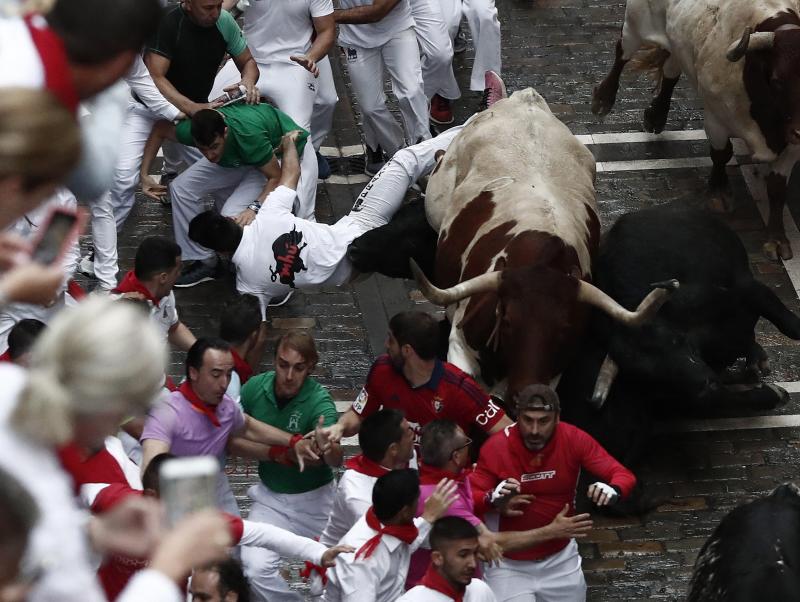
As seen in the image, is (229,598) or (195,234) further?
(195,234)

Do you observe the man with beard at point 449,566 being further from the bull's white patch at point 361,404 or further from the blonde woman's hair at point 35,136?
the blonde woman's hair at point 35,136

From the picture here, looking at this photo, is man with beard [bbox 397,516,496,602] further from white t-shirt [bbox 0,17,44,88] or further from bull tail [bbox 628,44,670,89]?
bull tail [bbox 628,44,670,89]

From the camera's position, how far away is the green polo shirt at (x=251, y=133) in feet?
34.2

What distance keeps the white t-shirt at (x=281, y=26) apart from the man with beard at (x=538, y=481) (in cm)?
468

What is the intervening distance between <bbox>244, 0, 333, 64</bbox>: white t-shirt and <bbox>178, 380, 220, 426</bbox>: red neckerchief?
4.44m

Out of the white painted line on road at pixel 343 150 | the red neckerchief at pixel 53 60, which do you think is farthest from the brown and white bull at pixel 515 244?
the red neckerchief at pixel 53 60

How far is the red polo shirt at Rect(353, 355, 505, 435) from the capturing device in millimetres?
8273

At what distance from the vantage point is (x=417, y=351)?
8109 millimetres

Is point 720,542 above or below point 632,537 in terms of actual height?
above

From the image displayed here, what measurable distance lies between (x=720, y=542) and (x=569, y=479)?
2.64 ft

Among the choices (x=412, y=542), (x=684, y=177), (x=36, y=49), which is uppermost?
(x=36, y=49)

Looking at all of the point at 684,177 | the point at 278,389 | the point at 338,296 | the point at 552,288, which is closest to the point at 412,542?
the point at 278,389

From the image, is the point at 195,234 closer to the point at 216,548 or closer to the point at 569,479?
the point at 569,479

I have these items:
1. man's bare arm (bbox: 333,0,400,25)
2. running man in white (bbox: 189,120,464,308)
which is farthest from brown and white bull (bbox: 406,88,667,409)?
man's bare arm (bbox: 333,0,400,25)
